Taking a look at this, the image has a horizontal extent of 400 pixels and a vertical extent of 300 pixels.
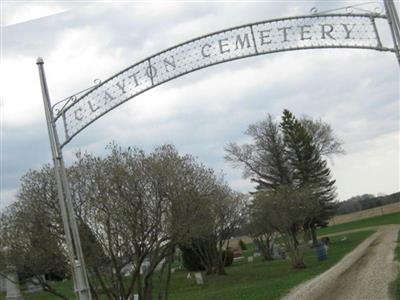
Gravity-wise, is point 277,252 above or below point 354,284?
above

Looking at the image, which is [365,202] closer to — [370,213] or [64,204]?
[370,213]

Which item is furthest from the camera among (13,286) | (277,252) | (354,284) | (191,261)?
(277,252)

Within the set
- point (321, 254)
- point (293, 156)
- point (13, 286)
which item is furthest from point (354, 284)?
point (293, 156)

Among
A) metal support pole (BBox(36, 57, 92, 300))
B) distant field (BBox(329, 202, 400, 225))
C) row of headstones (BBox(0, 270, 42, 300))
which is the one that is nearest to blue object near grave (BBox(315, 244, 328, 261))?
row of headstones (BBox(0, 270, 42, 300))

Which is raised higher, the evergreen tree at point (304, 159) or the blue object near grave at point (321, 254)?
the evergreen tree at point (304, 159)

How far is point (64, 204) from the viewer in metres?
10.4

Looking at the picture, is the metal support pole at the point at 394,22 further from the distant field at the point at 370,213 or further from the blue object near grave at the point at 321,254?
the distant field at the point at 370,213

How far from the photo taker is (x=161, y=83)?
10602mm

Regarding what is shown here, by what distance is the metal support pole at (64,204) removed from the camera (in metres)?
10.2

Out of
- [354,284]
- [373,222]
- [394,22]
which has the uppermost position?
[394,22]

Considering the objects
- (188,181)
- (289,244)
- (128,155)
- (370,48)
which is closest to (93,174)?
(128,155)

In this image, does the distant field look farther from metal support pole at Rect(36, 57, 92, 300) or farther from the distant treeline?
metal support pole at Rect(36, 57, 92, 300)

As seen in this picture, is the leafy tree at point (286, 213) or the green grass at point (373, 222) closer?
the leafy tree at point (286, 213)

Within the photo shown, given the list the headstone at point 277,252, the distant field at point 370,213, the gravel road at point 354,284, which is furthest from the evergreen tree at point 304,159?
the gravel road at point 354,284
